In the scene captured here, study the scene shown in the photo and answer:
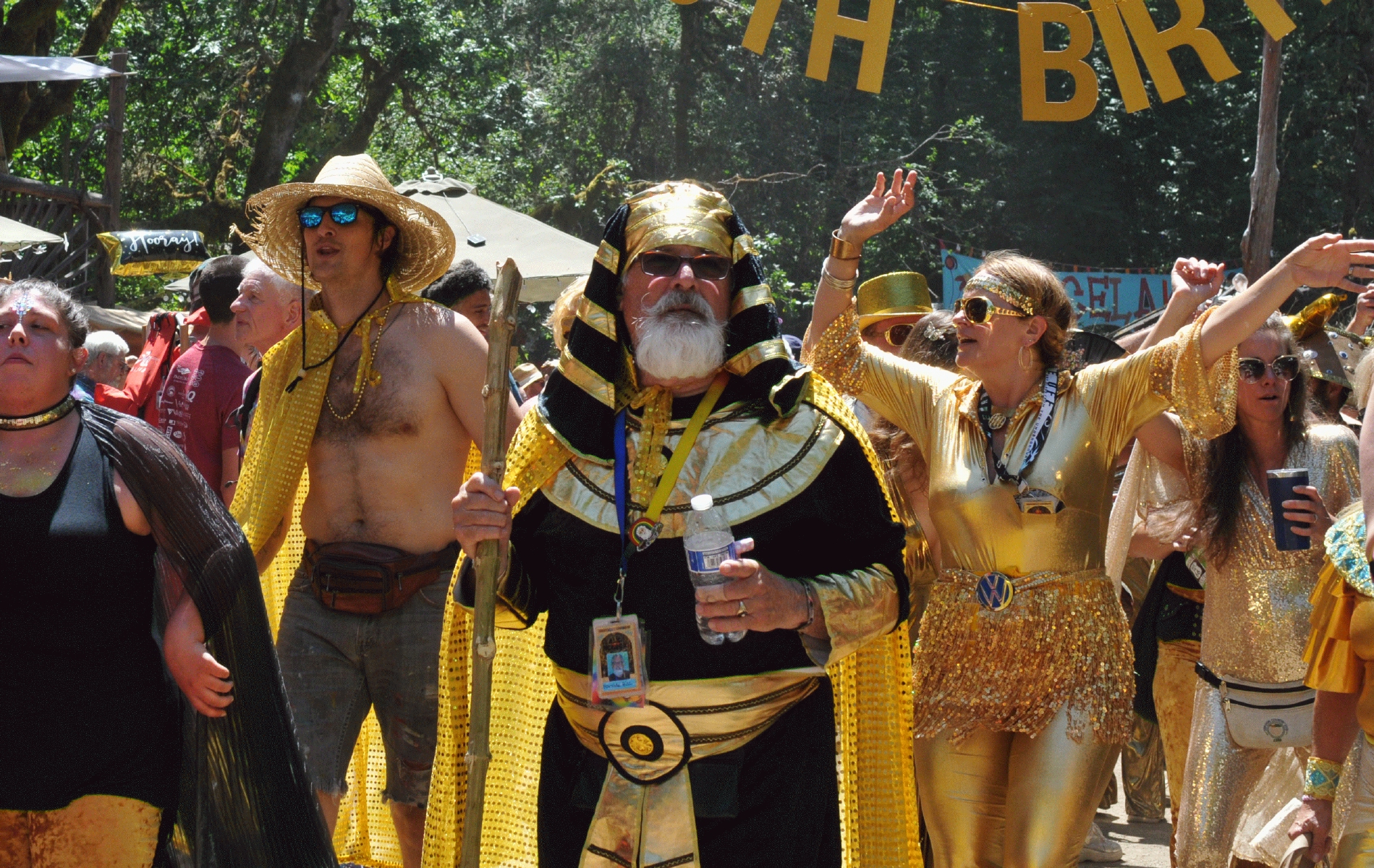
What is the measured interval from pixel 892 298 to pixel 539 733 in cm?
363

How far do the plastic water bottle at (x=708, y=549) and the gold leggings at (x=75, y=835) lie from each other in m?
1.78

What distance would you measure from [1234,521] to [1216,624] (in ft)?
1.15

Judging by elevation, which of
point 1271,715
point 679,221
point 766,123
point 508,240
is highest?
point 766,123

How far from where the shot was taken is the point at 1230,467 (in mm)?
5207

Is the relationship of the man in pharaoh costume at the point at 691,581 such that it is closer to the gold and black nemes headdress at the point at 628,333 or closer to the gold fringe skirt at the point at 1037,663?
the gold and black nemes headdress at the point at 628,333

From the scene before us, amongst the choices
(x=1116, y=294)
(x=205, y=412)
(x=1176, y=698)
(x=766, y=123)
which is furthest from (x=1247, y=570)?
(x=766, y=123)

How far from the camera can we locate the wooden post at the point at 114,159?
15.2m

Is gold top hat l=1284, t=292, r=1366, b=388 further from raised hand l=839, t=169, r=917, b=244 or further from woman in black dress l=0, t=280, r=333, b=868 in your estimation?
woman in black dress l=0, t=280, r=333, b=868

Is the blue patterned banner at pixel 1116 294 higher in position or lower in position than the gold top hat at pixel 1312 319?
lower

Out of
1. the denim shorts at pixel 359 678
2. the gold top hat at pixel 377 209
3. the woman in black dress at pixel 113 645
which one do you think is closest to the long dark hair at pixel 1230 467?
the denim shorts at pixel 359 678

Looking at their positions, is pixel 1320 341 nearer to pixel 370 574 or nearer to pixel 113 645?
pixel 370 574

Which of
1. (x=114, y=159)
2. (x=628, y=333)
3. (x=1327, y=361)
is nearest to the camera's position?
(x=628, y=333)

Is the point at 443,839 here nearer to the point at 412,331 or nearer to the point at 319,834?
the point at 319,834

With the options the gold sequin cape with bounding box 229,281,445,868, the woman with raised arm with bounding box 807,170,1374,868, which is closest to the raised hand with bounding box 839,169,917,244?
the woman with raised arm with bounding box 807,170,1374,868
